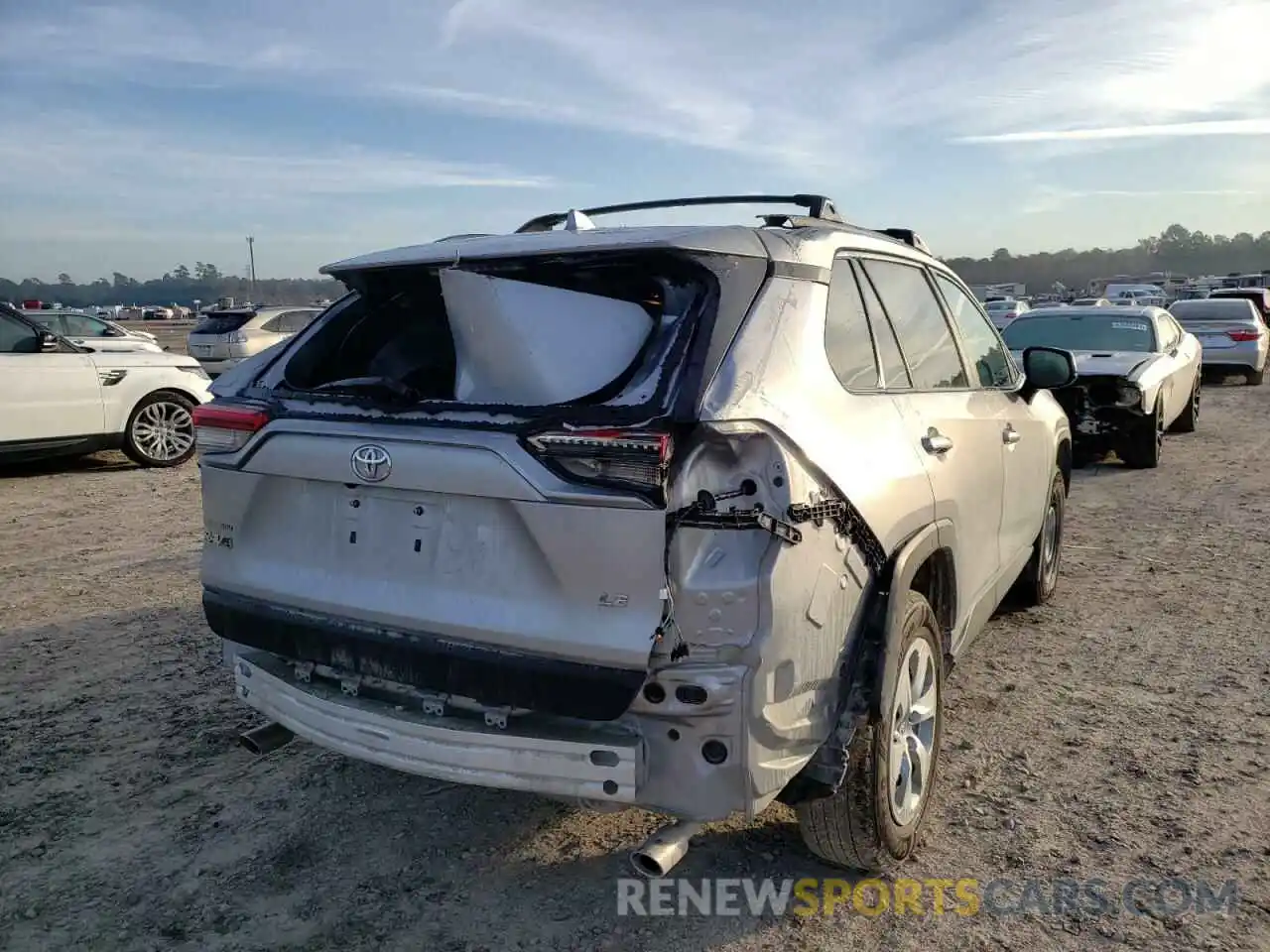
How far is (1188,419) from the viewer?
1232cm

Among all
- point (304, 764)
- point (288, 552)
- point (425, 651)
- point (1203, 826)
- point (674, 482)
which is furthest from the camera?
point (304, 764)

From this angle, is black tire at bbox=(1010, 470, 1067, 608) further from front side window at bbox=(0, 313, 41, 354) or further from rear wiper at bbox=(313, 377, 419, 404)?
front side window at bbox=(0, 313, 41, 354)

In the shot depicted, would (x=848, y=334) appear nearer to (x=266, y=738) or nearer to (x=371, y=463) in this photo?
(x=371, y=463)

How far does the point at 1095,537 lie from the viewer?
717 cm

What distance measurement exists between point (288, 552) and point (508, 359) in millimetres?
884

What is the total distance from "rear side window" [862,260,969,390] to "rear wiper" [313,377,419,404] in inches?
62.7

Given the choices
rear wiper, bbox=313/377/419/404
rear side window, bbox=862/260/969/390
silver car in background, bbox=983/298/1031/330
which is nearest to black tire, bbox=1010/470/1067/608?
rear side window, bbox=862/260/969/390

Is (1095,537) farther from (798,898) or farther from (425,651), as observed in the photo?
(425,651)

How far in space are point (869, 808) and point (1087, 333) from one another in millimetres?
9191

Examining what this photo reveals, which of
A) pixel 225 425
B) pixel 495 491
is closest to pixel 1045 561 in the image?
pixel 495 491

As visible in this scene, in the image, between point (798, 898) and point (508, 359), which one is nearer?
point (508, 359)

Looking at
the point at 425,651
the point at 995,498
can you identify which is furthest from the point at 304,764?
the point at 995,498

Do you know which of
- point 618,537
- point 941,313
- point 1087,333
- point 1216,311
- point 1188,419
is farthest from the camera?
point 1216,311

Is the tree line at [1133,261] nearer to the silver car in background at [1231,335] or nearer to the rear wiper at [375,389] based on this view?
the silver car in background at [1231,335]
